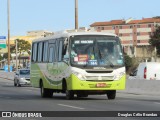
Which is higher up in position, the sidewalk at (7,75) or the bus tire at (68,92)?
the bus tire at (68,92)

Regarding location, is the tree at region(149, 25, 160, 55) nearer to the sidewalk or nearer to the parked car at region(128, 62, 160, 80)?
the sidewalk

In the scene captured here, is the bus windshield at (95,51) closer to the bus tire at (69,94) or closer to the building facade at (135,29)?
the bus tire at (69,94)

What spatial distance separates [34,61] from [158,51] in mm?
67723

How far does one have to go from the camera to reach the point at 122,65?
24.7 metres

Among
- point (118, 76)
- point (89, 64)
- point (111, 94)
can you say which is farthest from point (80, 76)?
point (111, 94)

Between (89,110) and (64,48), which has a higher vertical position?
(64,48)

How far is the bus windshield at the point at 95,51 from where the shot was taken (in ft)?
79.9

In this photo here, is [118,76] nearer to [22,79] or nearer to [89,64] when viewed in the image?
[89,64]

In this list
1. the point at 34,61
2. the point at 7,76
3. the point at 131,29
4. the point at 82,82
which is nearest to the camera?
the point at 82,82

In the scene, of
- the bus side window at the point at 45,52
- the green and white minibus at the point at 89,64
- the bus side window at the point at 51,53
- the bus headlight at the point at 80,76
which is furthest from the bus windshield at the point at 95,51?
the bus side window at the point at 45,52

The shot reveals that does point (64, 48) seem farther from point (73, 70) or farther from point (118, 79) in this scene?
point (118, 79)

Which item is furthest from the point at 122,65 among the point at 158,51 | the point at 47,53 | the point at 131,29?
the point at 131,29

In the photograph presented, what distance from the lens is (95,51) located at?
24.6 m

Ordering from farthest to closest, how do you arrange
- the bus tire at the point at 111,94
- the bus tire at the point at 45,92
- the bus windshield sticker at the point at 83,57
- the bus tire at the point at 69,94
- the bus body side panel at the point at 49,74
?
1. the bus tire at the point at 45,92
2. the bus tire at the point at 111,94
3. the bus body side panel at the point at 49,74
4. the bus tire at the point at 69,94
5. the bus windshield sticker at the point at 83,57
